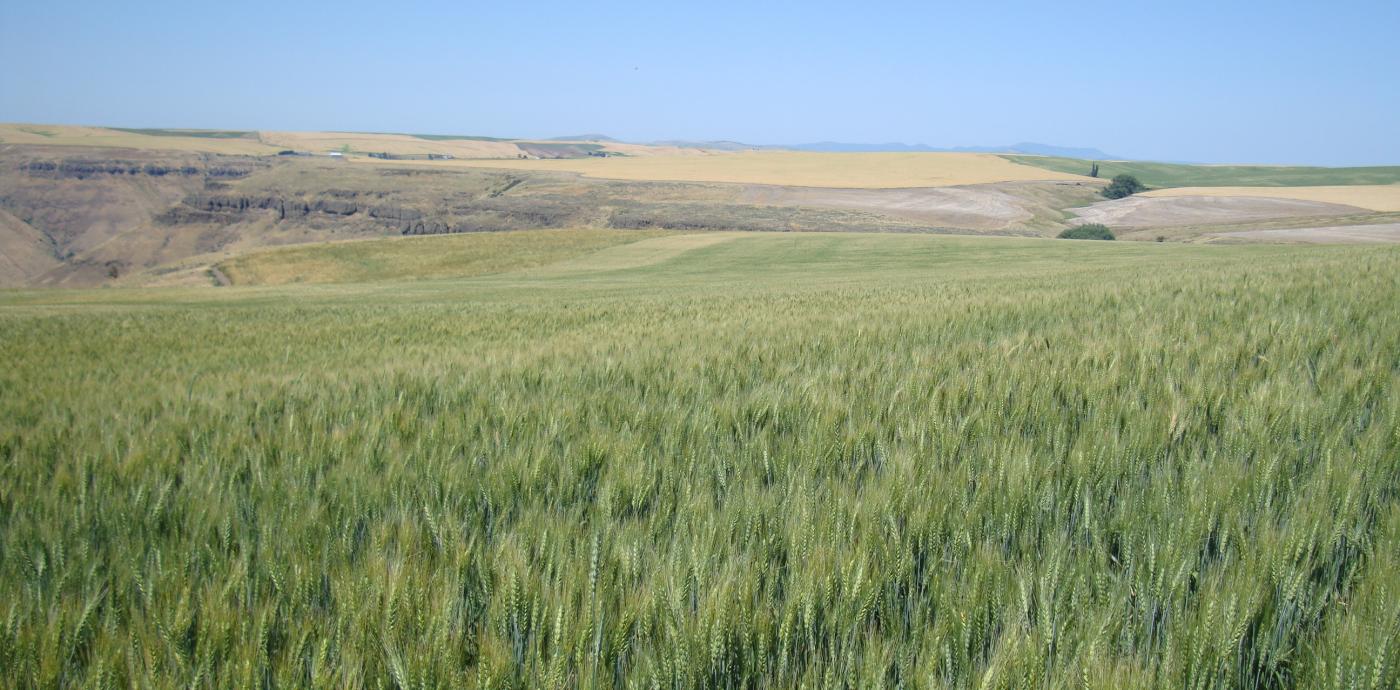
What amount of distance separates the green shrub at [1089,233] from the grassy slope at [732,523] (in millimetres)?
60721

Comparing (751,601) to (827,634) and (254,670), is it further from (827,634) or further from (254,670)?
(254,670)

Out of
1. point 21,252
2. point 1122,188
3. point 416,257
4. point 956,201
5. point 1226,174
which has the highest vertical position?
point 1226,174

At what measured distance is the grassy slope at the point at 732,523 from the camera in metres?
1.34

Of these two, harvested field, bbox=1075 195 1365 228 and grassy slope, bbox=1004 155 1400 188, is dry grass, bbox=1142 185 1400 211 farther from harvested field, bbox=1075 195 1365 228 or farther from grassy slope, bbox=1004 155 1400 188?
grassy slope, bbox=1004 155 1400 188

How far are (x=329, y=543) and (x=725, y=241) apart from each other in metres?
48.4

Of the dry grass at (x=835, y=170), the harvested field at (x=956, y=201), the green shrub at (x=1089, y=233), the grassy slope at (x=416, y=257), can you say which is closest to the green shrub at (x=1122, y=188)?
the harvested field at (x=956, y=201)

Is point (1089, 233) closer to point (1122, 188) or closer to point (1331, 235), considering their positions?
point (1331, 235)

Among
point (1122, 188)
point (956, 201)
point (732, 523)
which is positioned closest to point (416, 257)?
point (732, 523)

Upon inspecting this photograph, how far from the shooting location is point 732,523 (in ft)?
6.01

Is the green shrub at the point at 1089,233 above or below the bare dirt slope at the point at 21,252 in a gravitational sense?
above

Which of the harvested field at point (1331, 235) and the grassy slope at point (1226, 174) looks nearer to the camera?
the harvested field at point (1331, 235)

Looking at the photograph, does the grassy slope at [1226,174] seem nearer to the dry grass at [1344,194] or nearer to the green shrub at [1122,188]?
the dry grass at [1344,194]

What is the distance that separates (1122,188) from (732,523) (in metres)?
104

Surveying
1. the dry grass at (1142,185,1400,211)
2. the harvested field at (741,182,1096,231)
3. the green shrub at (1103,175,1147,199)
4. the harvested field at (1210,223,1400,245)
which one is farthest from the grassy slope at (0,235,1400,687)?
the green shrub at (1103,175,1147,199)
